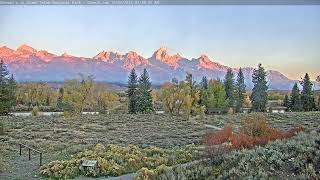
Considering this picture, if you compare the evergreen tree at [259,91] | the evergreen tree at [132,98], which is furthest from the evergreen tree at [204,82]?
the evergreen tree at [132,98]

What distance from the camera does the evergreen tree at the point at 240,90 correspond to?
29.3 feet

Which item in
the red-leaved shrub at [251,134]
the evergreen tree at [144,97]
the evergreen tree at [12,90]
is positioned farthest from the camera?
the evergreen tree at [144,97]

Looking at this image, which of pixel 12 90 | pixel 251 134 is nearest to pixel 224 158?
pixel 251 134

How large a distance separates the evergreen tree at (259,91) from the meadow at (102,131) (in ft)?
1.34

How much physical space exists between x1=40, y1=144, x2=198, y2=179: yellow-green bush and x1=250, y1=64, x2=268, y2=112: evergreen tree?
1.67m

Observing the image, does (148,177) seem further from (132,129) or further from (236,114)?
(132,129)

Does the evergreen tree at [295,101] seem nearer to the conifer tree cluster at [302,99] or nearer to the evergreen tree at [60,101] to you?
the conifer tree cluster at [302,99]

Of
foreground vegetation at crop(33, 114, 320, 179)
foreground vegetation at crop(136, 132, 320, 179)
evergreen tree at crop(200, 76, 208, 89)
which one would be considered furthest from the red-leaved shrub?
evergreen tree at crop(200, 76, 208, 89)

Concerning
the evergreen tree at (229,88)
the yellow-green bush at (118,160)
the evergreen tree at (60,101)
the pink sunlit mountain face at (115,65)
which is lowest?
the yellow-green bush at (118,160)

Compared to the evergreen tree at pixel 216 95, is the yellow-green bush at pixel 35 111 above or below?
below

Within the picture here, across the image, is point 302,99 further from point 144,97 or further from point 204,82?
point 144,97

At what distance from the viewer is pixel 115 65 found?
30.4ft

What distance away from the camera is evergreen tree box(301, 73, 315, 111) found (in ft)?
26.4

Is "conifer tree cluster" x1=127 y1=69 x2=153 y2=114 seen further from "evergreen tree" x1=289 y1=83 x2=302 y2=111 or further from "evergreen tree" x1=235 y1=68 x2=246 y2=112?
"evergreen tree" x1=289 y1=83 x2=302 y2=111
